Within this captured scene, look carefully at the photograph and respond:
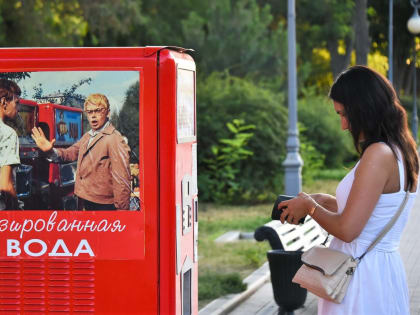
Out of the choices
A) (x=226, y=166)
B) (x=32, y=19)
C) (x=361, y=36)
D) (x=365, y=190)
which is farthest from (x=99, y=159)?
(x=361, y=36)

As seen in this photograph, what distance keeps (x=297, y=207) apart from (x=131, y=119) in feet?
4.46

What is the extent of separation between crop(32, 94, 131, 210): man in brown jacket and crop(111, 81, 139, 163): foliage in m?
0.03

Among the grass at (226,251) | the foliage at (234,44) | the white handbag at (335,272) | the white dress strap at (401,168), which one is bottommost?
the grass at (226,251)

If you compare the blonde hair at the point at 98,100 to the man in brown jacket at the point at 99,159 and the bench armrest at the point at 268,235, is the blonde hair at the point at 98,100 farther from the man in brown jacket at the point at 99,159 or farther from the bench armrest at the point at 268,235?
the bench armrest at the point at 268,235

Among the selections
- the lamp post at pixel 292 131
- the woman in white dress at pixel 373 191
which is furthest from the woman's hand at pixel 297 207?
the lamp post at pixel 292 131

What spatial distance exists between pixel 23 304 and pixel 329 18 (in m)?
40.6

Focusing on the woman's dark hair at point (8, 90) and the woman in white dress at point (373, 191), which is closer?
the woman in white dress at point (373, 191)

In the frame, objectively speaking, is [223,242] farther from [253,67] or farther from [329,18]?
[329,18]

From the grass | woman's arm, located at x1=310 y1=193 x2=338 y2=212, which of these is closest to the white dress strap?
woman's arm, located at x1=310 y1=193 x2=338 y2=212

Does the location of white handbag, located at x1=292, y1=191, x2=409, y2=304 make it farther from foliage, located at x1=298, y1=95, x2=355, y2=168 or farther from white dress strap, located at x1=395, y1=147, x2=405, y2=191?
foliage, located at x1=298, y1=95, x2=355, y2=168

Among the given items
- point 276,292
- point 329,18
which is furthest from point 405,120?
point 329,18

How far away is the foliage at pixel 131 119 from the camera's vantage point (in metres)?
4.82

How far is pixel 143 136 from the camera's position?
4824 millimetres

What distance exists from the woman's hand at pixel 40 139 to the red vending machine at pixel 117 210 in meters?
0.03
